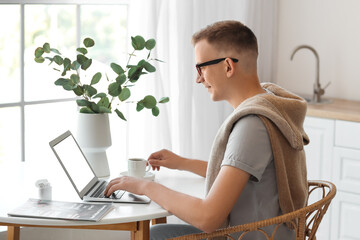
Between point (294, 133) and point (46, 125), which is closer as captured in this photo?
Result: point (294, 133)

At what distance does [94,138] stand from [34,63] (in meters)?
0.88

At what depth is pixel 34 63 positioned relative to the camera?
302 cm

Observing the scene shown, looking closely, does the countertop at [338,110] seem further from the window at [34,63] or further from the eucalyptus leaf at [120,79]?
the eucalyptus leaf at [120,79]

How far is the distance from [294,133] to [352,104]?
5.90 ft

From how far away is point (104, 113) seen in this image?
92.2 inches

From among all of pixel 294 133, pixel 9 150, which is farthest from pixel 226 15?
pixel 294 133

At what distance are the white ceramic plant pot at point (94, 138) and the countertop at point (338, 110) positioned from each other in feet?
4.79

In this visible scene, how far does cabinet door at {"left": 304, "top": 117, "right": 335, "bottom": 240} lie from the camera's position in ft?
11.0

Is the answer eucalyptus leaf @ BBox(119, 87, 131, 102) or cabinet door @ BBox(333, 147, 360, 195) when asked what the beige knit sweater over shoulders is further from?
cabinet door @ BBox(333, 147, 360, 195)

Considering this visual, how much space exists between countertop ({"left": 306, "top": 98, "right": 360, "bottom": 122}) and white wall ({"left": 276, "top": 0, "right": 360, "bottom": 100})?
22 cm

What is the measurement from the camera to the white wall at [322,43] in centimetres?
373

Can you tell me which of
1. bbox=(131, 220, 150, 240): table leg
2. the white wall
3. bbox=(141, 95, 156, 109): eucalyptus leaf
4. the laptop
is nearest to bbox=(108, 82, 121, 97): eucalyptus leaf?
bbox=(141, 95, 156, 109): eucalyptus leaf

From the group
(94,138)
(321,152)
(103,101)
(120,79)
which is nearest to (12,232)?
(94,138)

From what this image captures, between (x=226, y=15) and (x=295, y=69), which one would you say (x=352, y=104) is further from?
(x=226, y=15)
